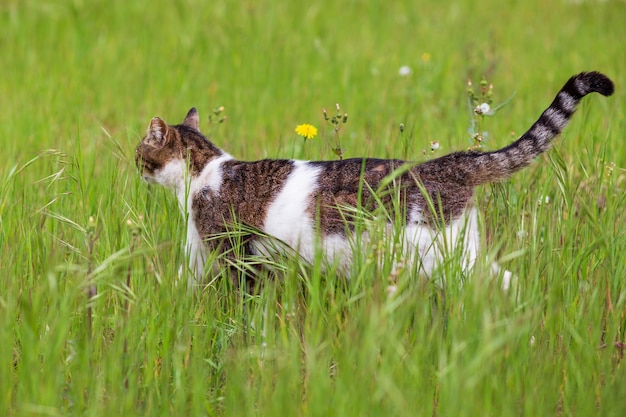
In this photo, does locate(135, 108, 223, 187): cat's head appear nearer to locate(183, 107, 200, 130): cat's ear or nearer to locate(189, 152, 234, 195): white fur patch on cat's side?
locate(189, 152, 234, 195): white fur patch on cat's side

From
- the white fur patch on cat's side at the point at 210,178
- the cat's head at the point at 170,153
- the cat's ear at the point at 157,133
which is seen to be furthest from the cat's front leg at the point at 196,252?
the cat's ear at the point at 157,133

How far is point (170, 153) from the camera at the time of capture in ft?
14.5

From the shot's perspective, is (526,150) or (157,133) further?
(157,133)

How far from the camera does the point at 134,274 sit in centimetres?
369

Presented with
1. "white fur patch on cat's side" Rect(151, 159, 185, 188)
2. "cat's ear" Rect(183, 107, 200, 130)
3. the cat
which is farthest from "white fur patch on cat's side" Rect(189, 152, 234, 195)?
"cat's ear" Rect(183, 107, 200, 130)

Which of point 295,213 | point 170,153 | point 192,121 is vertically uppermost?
point 192,121

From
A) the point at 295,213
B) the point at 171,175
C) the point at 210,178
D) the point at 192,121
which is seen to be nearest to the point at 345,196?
the point at 295,213

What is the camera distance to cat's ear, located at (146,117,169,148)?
14.3ft

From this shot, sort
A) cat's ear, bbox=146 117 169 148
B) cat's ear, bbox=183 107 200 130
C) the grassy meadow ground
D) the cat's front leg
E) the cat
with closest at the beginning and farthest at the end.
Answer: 1. the grassy meadow ground
2. the cat
3. the cat's front leg
4. cat's ear, bbox=146 117 169 148
5. cat's ear, bbox=183 107 200 130

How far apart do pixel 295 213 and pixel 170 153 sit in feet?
2.75

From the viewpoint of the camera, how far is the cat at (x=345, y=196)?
A: 12.2 ft

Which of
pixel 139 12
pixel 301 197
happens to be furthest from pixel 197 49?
pixel 301 197

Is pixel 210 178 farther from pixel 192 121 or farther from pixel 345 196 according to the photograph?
pixel 345 196

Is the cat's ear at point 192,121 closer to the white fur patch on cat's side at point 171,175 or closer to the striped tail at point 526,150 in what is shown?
the white fur patch on cat's side at point 171,175
